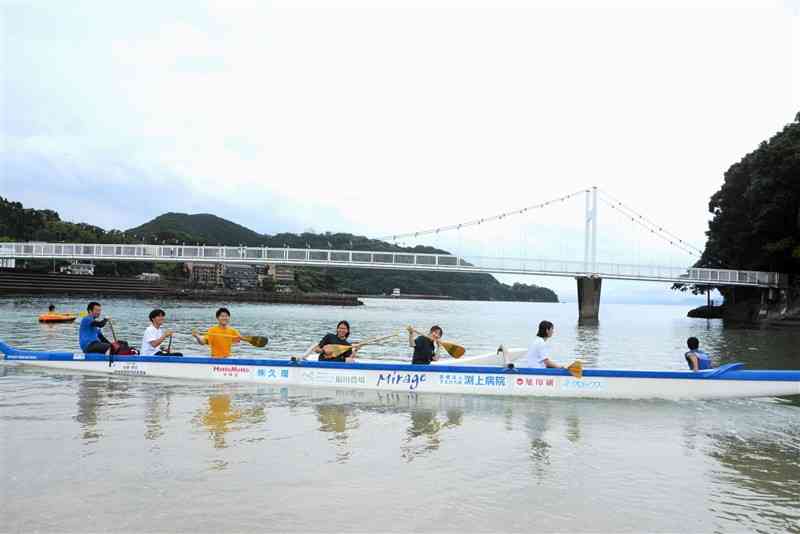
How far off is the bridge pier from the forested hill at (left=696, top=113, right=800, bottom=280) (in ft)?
38.9

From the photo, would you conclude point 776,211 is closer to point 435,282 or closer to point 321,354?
point 321,354

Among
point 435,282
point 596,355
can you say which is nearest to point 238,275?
point 435,282

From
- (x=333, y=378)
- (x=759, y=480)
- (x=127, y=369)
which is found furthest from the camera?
(x=127, y=369)

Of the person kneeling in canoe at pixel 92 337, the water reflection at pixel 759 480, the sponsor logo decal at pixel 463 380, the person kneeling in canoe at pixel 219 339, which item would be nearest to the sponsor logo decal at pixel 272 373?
the person kneeling in canoe at pixel 219 339

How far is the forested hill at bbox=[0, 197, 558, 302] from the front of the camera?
3974 inches

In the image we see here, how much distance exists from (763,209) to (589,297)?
17.4 m

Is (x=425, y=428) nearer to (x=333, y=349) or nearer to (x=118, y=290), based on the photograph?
(x=333, y=349)

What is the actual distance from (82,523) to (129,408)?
4.82 meters

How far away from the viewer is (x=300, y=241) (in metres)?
131

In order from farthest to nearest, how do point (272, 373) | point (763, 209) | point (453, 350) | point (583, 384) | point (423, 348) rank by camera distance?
point (763, 209) → point (453, 350) → point (272, 373) → point (423, 348) → point (583, 384)

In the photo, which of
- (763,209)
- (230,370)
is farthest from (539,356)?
(763,209)

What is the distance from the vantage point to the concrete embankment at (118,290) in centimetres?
7531

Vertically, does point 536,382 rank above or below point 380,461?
above

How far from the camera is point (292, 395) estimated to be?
36.0ft
